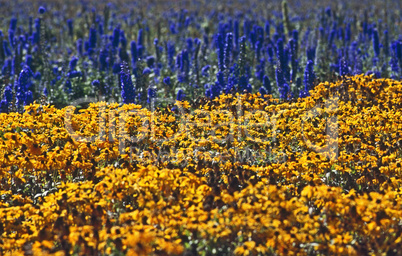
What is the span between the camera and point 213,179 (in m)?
5.17

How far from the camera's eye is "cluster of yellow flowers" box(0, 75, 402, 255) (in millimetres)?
4176

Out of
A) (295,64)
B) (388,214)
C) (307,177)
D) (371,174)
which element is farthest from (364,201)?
(295,64)

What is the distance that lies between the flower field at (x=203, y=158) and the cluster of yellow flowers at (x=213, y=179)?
0.06 ft

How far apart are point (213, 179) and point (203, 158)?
0.85 meters

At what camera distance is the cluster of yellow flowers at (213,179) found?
418 cm

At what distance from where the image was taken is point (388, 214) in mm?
4289

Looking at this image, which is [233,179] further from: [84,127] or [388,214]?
[84,127]

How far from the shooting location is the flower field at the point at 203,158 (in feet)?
13.8

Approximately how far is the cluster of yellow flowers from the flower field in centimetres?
2

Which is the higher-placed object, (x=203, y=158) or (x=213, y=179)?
(x=203, y=158)

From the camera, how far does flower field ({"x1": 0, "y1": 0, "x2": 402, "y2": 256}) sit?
13.8ft

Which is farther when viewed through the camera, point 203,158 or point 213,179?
point 203,158

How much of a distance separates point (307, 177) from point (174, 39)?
9933 mm

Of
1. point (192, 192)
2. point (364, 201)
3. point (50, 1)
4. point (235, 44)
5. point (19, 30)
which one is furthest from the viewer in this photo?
point (50, 1)
